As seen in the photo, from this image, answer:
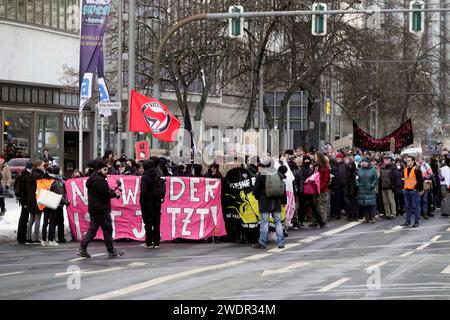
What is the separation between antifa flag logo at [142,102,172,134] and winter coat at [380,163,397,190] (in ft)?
22.1

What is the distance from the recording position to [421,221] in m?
26.3

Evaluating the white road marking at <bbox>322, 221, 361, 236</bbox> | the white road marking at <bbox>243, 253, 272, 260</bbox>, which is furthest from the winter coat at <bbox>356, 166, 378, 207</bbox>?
the white road marking at <bbox>243, 253, 272, 260</bbox>

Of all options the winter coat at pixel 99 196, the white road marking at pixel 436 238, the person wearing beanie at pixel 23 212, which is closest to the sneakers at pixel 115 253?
the winter coat at pixel 99 196

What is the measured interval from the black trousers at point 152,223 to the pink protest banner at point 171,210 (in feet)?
4.30

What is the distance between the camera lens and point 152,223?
18703 mm

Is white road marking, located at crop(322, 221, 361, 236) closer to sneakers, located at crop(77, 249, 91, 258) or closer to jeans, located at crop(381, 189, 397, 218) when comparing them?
jeans, located at crop(381, 189, 397, 218)

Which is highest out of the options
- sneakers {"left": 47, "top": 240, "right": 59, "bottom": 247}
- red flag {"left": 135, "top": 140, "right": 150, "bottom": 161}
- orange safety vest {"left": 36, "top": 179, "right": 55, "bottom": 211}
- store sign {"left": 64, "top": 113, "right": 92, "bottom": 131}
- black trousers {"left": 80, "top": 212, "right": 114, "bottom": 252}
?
store sign {"left": 64, "top": 113, "right": 92, "bottom": 131}

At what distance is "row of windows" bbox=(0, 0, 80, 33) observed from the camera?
41.4 m

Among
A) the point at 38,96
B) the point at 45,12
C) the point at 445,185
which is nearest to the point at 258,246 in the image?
the point at 445,185

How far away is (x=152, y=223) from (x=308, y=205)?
6.89m

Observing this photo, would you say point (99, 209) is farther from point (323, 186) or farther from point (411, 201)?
point (411, 201)

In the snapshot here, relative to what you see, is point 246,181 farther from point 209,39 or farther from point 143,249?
point 209,39

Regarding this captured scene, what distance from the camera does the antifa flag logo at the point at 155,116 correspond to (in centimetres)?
2388
